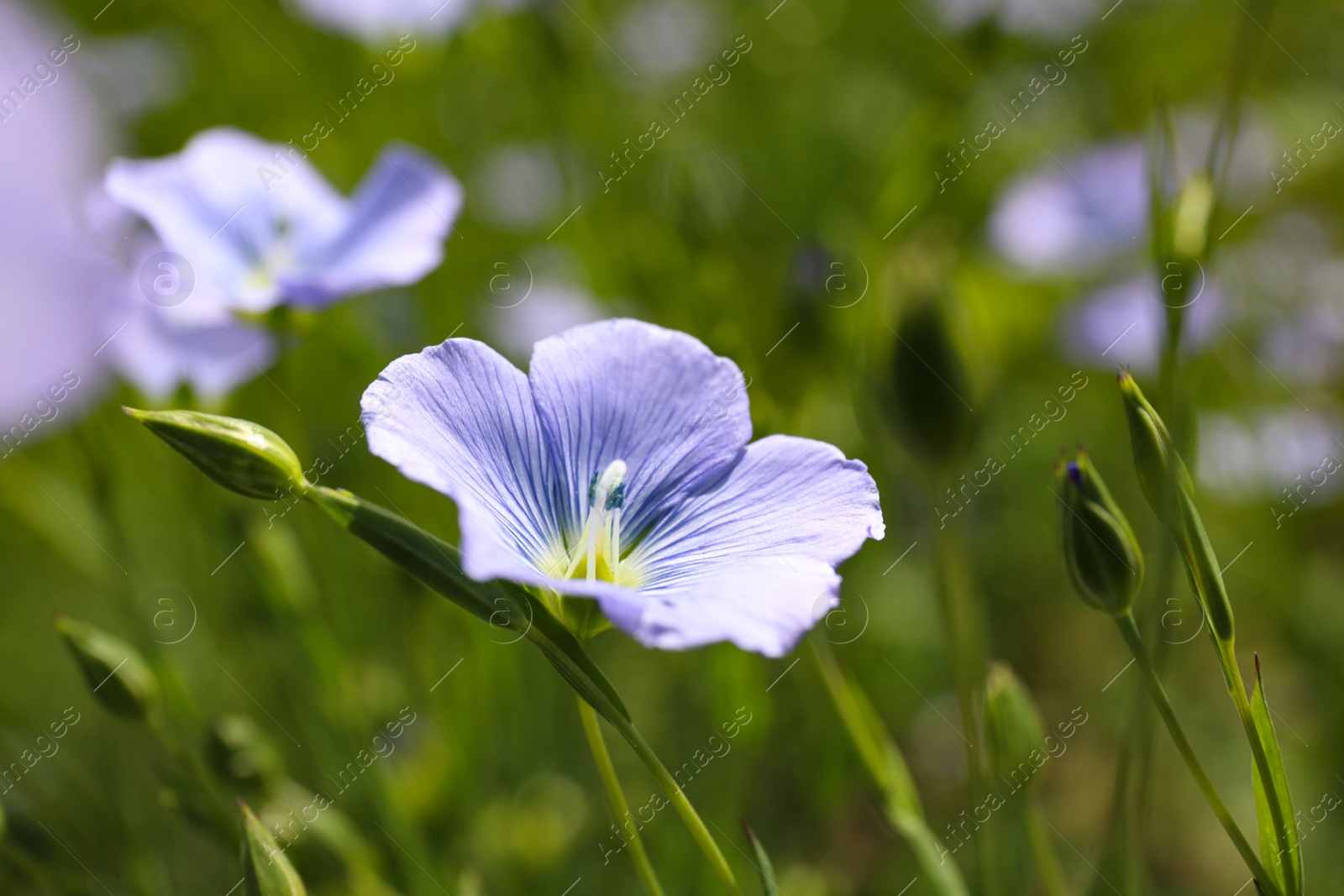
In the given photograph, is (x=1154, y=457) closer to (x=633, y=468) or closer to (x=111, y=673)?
(x=633, y=468)

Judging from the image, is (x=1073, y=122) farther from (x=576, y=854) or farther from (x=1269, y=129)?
(x=576, y=854)

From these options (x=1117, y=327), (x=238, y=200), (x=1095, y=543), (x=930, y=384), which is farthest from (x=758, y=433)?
(x=1117, y=327)

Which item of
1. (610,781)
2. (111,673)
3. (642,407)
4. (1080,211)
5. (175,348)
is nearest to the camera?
(610,781)

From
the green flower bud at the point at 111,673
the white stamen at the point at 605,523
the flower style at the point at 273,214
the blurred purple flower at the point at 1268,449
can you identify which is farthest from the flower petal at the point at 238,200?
the blurred purple flower at the point at 1268,449

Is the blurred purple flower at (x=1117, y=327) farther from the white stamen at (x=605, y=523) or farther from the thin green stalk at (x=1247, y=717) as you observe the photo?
the white stamen at (x=605, y=523)

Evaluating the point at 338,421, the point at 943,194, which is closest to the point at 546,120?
the point at 338,421

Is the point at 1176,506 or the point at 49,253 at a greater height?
the point at 49,253
